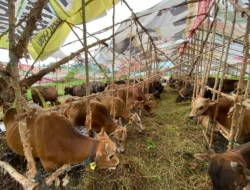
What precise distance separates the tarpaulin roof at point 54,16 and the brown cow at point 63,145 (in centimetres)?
136

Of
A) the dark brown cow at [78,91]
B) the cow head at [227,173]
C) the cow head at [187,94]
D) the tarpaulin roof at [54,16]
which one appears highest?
the tarpaulin roof at [54,16]

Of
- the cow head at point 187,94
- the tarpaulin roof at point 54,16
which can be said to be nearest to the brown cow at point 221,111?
the tarpaulin roof at point 54,16

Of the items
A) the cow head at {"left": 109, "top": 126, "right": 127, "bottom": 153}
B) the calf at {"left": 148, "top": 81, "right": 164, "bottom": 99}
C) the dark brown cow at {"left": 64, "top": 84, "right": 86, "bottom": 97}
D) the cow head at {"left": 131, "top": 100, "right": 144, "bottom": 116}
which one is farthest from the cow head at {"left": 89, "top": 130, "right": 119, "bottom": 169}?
the dark brown cow at {"left": 64, "top": 84, "right": 86, "bottom": 97}

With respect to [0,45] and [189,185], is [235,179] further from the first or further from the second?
[0,45]

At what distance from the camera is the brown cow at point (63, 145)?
8.38ft

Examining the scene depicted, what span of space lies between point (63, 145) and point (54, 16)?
2.38 m

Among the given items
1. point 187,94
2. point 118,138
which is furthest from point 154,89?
point 118,138

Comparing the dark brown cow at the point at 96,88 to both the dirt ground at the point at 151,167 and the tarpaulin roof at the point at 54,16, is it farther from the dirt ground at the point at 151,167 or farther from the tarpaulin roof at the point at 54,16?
the tarpaulin roof at the point at 54,16

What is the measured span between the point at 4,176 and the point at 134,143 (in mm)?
2859

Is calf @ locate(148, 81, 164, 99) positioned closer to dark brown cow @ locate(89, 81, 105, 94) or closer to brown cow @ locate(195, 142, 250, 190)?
dark brown cow @ locate(89, 81, 105, 94)

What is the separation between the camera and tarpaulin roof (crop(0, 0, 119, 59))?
9.80 feet

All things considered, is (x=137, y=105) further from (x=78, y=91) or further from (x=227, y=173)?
(x=78, y=91)

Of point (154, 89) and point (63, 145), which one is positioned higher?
point (63, 145)

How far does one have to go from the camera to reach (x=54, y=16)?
135 inches
